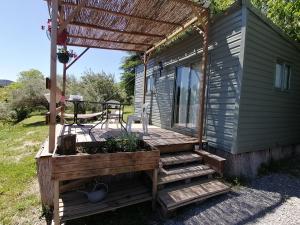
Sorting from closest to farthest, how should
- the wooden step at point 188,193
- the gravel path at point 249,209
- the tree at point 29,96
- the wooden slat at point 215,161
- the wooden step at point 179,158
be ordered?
1. the gravel path at point 249,209
2. the wooden step at point 188,193
3. the wooden step at point 179,158
4. the wooden slat at point 215,161
5. the tree at point 29,96

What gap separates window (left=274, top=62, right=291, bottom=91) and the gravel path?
101 inches

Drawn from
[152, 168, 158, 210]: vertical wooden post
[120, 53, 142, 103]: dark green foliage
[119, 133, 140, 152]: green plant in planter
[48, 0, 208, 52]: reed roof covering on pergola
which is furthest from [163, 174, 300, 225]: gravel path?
[120, 53, 142, 103]: dark green foliage

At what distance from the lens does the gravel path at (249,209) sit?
119 inches

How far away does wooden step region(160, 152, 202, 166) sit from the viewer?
3.99 meters

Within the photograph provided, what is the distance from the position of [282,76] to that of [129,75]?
1779 centimetres

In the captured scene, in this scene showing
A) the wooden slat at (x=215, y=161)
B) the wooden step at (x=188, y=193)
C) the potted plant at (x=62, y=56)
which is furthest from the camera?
the potted plant at (x=62, y=56)

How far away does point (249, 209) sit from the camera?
131 inches

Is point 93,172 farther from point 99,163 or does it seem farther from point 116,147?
point 116,147

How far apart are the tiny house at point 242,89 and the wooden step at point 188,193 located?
0.93 m

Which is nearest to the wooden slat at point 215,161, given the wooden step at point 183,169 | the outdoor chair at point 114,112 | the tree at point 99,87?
the wooden step at point 183,169

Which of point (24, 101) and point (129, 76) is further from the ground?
point (129, 76)

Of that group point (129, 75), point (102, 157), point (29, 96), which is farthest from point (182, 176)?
point (129, 75)

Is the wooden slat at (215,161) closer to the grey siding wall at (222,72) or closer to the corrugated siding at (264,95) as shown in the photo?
the grey siding wall at (222,72)

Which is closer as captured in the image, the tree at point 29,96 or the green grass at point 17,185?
the green grass at point 17,185
